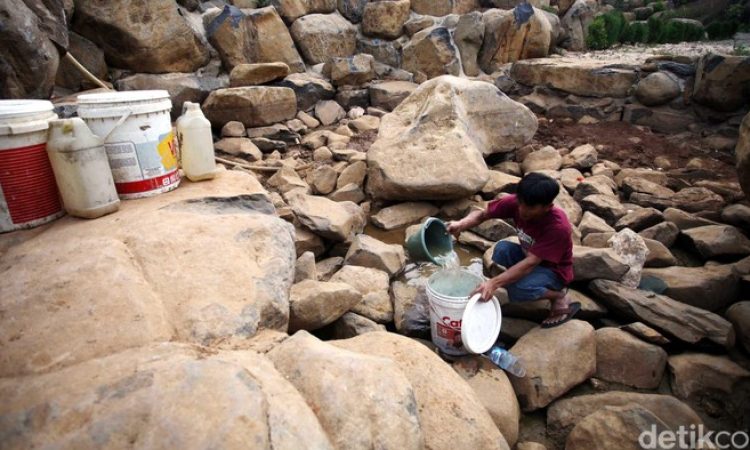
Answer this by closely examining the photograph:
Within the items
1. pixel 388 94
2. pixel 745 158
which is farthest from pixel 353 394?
pixel 388 94

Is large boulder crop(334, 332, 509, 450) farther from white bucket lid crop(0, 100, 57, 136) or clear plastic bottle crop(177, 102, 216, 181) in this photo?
white bucket lid crop(0, 100, 57, 136)

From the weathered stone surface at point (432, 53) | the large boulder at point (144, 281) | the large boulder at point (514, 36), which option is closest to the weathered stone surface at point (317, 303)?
the large boulder at point (144, 281)

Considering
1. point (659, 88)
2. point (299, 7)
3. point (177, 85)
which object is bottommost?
point (659, 88)

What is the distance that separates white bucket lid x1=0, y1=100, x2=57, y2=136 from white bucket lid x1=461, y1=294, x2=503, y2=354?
2159 millimetres

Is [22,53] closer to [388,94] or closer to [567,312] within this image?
[567,312]

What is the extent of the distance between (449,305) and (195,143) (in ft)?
5.53

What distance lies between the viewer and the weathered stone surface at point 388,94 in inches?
284

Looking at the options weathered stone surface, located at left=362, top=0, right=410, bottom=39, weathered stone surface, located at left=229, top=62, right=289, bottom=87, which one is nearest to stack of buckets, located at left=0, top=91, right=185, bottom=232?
weathered stone surface, located at left=229, top=62, right=289, bottom=87

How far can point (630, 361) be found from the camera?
259cm

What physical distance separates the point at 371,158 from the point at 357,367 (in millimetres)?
3316

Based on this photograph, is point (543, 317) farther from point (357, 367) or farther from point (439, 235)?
point (357, 367)

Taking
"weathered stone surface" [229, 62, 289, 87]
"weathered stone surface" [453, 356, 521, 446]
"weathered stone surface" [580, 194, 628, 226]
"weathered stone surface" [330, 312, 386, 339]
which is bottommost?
"weathered stone surface" [580, 194, 628, 226]

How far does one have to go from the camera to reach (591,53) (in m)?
8.25

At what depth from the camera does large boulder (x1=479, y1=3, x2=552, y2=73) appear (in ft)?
25.0
